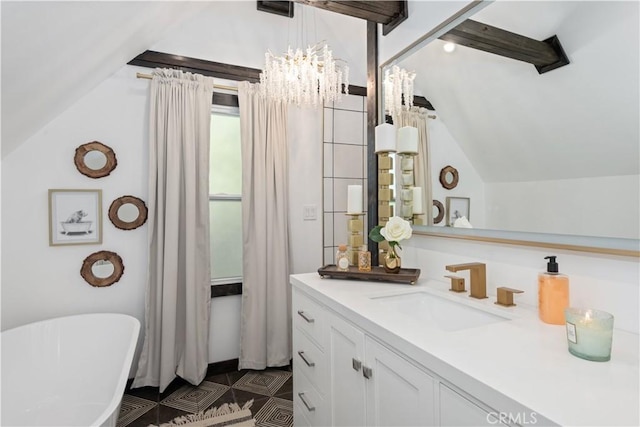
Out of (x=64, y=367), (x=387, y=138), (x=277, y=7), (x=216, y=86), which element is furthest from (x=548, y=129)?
(x=64, y=367)

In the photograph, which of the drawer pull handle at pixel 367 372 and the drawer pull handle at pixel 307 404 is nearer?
the drawer pull handle at pixel 367 372

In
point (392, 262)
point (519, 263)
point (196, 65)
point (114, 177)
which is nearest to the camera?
point (519, 263)

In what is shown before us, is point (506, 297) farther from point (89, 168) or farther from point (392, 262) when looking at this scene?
point (89, 168)

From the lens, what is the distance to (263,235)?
259 centimetres

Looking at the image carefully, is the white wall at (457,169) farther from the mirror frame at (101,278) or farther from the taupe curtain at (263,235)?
the mirror frame at (101,278)

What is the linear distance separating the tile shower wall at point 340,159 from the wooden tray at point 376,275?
4.08 feet

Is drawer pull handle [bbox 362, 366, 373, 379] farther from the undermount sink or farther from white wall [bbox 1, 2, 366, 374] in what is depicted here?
white wall [bbox 1, 2, 366, 374]

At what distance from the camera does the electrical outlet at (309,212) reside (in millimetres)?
2842

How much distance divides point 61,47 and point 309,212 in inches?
75.8

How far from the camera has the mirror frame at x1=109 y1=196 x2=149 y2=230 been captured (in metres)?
2.27

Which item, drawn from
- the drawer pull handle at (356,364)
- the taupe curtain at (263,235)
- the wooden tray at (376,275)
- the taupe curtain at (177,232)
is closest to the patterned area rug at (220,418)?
the taupe curtain at (177,232)

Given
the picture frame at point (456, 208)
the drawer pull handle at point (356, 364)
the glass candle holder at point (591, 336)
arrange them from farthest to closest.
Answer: the picture frame at point (456, 208), the drawer pull handle at point (356, 364), the glass candle holder at point (591, 336)

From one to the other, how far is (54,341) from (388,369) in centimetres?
198

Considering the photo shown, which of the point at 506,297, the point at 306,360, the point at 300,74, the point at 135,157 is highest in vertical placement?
the point at 300,74
